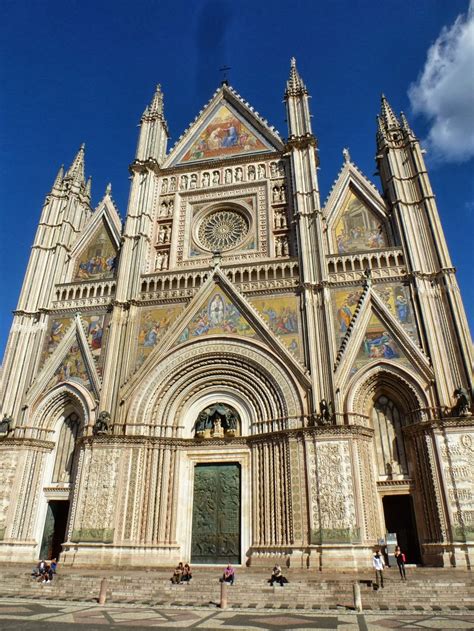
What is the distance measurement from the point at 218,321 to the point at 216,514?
733 cm

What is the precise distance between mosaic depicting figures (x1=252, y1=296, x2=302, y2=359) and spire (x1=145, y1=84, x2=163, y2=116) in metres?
13.9

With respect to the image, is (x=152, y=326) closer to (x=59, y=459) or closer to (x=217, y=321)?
(x=217, y=321)

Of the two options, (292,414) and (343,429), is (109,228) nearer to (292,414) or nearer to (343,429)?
(292,414)

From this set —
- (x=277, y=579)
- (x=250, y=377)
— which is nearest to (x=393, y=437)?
(x=250, y=377)

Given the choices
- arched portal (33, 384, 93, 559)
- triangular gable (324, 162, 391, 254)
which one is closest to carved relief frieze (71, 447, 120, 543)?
arched portal (33, 384, 93, 559)

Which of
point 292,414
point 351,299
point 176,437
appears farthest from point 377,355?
point 176,437

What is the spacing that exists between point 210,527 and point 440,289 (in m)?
12.2

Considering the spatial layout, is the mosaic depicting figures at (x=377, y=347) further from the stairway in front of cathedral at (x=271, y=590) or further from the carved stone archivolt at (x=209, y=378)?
the stairway in front of cathedral at (x=271, y=590)

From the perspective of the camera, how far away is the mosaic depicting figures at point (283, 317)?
1802 cm

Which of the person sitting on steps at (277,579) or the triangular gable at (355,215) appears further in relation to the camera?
the triangular gable at (355,215)

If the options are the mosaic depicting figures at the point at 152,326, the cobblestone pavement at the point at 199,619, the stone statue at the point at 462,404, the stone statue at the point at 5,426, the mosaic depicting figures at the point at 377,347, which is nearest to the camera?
the cobblestone pavement at the point at 199,619

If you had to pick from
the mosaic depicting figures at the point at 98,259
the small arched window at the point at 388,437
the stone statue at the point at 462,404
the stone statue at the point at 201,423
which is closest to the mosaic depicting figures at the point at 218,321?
the stone statue at the point at 201,423

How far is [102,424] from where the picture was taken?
17.1 m

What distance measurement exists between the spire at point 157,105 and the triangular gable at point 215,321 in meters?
11.9
